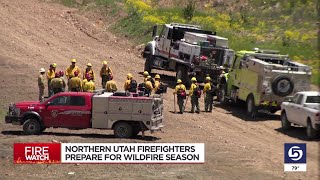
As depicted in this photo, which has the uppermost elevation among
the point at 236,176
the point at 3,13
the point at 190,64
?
the point at 3,13

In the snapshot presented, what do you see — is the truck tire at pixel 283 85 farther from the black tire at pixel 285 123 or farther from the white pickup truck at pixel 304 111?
the black tire at pixel 285 123

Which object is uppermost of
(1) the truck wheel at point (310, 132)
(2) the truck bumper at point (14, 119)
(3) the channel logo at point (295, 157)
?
(2) the truck bumper at point (14, 119)

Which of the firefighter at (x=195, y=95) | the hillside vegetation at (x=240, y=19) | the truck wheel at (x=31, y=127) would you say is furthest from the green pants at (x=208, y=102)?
the hillside vegetation at (x=240, y=19)

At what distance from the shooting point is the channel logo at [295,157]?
23.5 metres

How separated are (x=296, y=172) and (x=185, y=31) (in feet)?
62.7

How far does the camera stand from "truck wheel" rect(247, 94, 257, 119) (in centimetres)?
3275

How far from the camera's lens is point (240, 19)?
54.2 metres

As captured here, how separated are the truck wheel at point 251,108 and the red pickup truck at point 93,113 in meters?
6.76

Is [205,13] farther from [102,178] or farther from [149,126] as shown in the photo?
[102,178]

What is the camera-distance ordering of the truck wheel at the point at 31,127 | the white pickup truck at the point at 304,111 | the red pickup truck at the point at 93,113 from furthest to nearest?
the white pickup truck at the point at 304,111
the truck wheel at the point at 31,127
the red pickup truck at the point at 93,113

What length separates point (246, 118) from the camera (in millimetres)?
33156

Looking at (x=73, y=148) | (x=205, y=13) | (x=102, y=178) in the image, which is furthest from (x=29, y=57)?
(x=102, y=178)

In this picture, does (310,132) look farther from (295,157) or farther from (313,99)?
(295,157)

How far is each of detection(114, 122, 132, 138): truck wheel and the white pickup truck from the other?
649 centimetres
